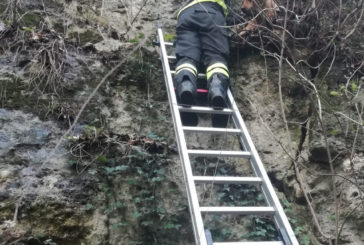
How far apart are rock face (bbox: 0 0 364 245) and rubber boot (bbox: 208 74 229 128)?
279 millimetres

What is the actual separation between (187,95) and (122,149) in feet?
2.18

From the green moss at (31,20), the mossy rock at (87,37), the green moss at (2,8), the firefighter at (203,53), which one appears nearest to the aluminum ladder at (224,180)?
the firefighter at (203,53)

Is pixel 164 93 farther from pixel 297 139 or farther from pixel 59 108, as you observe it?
pixel 297 139

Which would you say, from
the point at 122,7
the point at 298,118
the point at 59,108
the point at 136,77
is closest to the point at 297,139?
the point at 298,118

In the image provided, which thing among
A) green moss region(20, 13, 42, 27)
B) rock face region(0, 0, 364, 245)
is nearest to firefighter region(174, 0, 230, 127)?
rock face region(0, 0, 364, 245)

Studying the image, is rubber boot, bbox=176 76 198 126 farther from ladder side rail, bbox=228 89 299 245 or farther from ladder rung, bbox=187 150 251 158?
ladder rung, bbox=187 150 251 158

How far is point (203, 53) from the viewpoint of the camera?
3.36 metres

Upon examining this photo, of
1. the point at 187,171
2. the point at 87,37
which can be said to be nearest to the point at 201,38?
the point at 87,37

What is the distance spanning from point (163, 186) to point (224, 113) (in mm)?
773

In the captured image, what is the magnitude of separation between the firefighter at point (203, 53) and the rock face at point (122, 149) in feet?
1.35

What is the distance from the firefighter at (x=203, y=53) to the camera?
9.62 feet

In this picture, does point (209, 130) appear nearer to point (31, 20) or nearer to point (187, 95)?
point (187, 95)

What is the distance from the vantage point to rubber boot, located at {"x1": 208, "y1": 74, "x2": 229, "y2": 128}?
291cm

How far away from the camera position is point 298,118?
3459 mm
